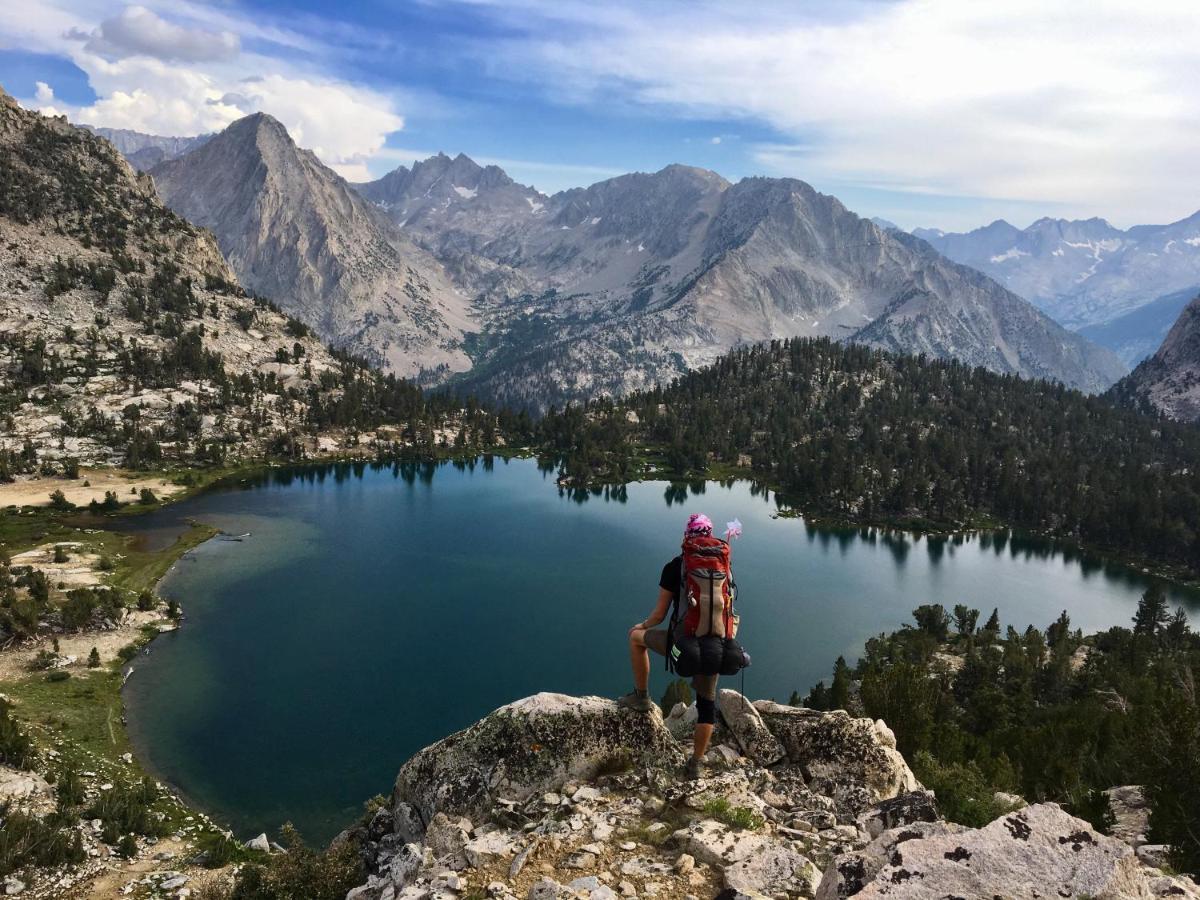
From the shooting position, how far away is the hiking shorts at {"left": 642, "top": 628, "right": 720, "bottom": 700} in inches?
620

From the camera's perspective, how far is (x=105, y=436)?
516ft

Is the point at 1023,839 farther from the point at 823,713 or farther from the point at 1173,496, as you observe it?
the point at 1173,496

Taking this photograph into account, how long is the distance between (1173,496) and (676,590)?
641 ft

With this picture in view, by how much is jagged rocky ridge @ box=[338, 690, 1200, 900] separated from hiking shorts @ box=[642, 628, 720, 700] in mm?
2309

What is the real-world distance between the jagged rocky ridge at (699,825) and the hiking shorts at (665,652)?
2.31 m

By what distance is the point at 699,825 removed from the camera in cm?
1438

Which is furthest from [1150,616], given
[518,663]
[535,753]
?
[535,753]

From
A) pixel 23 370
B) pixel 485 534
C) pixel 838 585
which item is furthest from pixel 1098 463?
pixel 23 370

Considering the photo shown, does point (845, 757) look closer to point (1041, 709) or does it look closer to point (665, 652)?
point (665, 652)

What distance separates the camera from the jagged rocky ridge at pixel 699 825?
9.34 m

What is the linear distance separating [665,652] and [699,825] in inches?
142

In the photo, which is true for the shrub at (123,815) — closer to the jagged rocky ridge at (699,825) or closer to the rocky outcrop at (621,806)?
the jagged rocky ridge at (699,825)

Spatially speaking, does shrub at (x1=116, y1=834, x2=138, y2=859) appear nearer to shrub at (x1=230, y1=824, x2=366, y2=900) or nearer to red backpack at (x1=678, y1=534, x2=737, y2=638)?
shrub at (x1=230, y1=824, x2=366, y2=900)

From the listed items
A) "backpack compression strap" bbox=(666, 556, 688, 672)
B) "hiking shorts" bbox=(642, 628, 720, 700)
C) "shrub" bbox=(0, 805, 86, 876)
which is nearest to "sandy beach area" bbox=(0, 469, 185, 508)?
"shrub" bbox=(0, 805, 86, 876)
